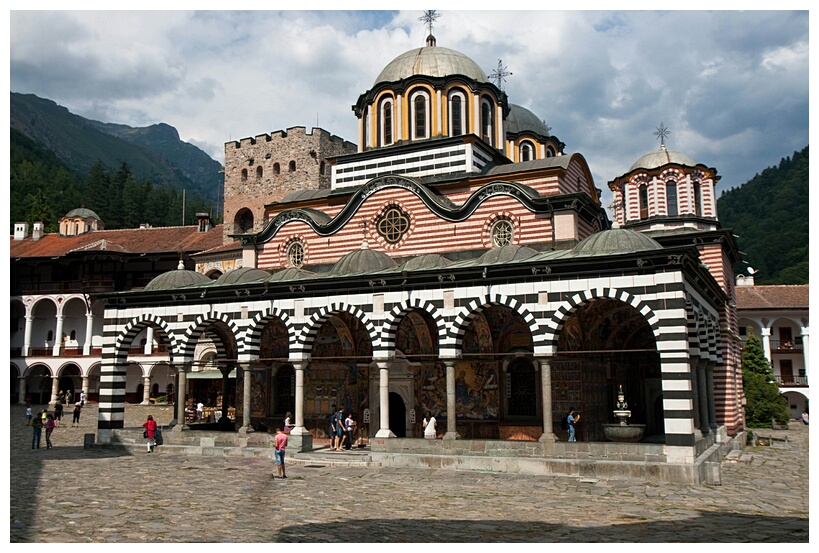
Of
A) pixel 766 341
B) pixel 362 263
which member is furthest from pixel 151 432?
pixel 766 341

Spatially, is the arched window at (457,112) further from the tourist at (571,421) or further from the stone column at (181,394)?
the stone column at (181,394)

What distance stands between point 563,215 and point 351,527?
13333mm

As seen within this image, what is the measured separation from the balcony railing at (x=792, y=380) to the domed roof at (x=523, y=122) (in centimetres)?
2140

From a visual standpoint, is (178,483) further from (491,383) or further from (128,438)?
(491,383)

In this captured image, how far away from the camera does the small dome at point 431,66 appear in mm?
25875

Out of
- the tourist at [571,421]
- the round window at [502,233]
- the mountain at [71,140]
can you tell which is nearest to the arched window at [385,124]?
the round window at [502,233]

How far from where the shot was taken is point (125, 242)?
46281mm

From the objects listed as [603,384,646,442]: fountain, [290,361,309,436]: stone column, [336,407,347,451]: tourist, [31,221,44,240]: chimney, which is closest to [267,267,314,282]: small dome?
[290,361,309,436]: stone column

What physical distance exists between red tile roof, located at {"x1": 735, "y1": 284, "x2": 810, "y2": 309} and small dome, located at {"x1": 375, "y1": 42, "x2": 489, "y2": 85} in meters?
26.8

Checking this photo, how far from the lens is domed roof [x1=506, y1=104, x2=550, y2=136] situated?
122 ft

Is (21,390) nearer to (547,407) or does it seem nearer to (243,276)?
(243,276)

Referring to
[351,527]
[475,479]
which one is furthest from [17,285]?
[351,527]

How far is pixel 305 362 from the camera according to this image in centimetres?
1997

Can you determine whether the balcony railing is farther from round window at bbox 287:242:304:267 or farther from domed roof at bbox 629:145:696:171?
round window at bbox 287:242:304:267
